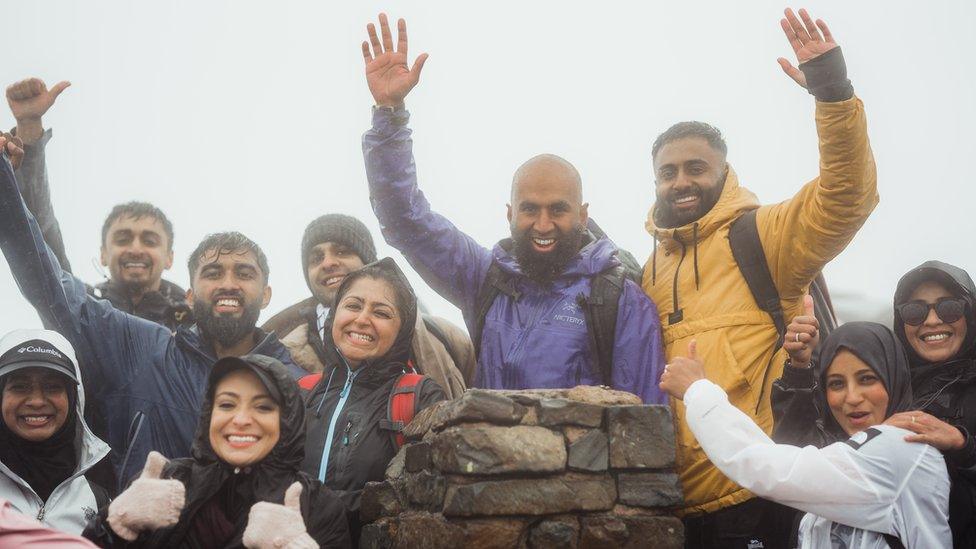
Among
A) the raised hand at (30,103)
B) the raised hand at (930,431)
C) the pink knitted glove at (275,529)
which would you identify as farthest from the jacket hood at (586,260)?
the raised hand at (30,103)

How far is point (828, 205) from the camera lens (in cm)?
514

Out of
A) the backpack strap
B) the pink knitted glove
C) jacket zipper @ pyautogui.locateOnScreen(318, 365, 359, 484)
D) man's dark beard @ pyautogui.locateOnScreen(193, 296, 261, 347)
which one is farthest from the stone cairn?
man's dark beard @ pyautogui.locateOnScreen(193, 296, 261, 347)

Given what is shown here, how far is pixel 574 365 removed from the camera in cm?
533

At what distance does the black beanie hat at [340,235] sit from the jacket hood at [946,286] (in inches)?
164

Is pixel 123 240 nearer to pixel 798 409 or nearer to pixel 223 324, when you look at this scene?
pixel 223 324

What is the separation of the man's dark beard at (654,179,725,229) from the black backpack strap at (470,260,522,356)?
1.25 m

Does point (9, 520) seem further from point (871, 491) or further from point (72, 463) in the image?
point (871, 491)

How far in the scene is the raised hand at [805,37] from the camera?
518cm

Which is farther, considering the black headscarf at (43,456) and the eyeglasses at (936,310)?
the eyeglasses at (936,310)

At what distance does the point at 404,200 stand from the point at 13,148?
8.64ft

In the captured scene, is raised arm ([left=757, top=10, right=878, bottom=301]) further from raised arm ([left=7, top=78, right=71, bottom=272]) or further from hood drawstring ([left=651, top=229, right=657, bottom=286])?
raised arm ([left=7, top=78, right=71, bottom=272])

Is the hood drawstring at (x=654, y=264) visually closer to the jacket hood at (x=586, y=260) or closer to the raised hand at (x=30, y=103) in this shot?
the jacket hood at (x=586, y=260)

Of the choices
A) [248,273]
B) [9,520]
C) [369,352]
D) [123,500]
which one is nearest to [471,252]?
[369,352]

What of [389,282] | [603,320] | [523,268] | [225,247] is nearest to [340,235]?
[225,247]
